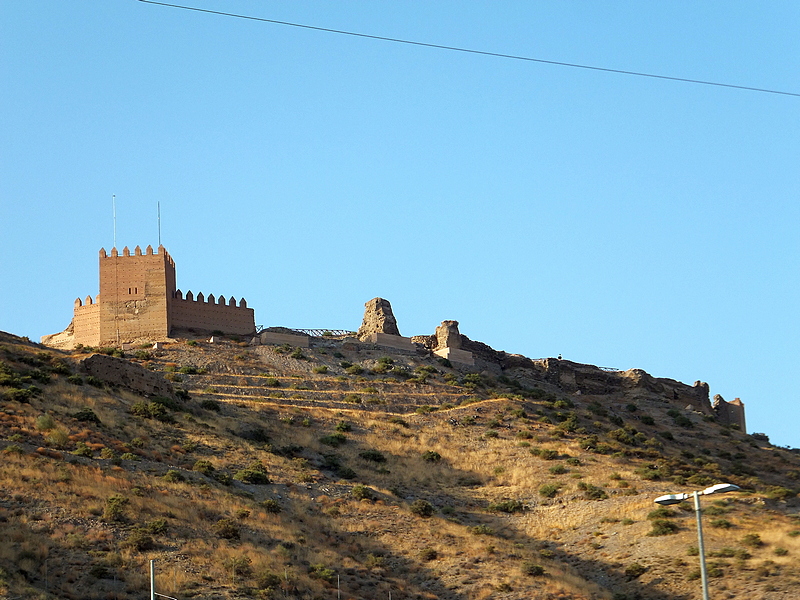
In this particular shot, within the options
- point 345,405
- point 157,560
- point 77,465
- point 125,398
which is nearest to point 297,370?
point 345,405

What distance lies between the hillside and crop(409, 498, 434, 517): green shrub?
0.22 metres

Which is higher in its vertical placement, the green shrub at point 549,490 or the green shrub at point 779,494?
the green shrub at point 549,490

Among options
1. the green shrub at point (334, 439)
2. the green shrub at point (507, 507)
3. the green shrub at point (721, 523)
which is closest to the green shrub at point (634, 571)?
the green shrub at point (721, 523)

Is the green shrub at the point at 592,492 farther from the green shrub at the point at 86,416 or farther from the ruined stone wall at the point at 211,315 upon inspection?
the ruined stone wall at the point at 211,315

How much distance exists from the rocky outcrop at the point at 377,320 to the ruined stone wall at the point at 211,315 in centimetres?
786

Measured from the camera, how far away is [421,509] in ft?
173

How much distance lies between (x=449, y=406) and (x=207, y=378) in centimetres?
1361

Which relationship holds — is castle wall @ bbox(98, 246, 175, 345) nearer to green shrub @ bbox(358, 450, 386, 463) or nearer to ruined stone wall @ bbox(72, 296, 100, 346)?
ruined stone wall @ bbox(72, 296, 100, 346)

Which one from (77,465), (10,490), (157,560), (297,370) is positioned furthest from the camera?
(297,370)

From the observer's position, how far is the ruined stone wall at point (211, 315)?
79562mm

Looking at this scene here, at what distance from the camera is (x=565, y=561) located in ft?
160

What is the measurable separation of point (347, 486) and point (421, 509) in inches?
169

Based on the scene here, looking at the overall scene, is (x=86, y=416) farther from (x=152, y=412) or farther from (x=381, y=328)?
(x=381, y=328)

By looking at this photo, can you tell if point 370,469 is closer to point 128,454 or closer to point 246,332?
point 128,454
